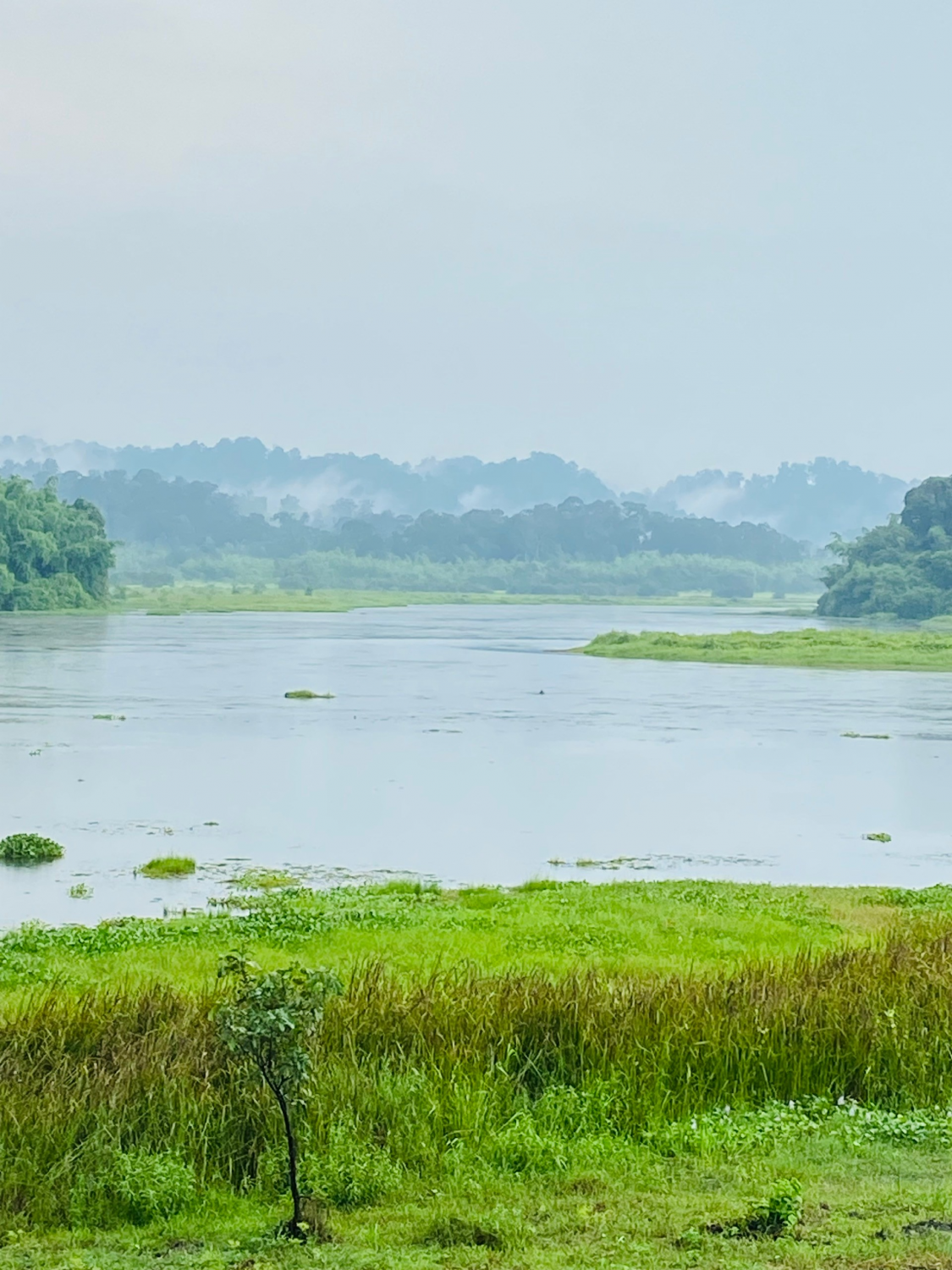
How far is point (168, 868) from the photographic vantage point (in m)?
21.3

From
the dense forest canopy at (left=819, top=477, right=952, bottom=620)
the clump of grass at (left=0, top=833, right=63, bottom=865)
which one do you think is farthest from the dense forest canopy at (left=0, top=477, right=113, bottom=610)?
the clump of grass at (left=0, top=833, right=63, bottom=865)

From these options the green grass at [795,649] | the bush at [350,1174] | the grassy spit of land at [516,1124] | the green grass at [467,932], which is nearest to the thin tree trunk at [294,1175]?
the grassy spit of land at [516,1124]

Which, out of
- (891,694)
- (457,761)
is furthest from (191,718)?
(891,694)

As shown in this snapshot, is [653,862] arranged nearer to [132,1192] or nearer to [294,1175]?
[132,1192]

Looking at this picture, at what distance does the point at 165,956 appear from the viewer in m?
14.7

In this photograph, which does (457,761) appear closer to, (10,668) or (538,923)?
(538,923)

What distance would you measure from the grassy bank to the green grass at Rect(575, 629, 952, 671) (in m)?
52.5

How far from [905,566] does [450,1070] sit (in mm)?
120574

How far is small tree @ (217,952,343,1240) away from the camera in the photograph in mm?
7395

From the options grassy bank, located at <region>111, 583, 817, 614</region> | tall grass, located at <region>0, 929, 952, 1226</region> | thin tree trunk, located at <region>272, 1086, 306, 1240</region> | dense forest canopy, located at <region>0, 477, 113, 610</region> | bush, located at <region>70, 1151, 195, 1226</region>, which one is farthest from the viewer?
grassy bank, located at <region>111, 583, 817, 614</region>

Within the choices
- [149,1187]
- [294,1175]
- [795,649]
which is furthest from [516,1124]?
[795,649]

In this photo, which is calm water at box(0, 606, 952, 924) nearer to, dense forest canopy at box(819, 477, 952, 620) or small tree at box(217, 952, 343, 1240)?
small tree at box(217, 952, 343, 1240)

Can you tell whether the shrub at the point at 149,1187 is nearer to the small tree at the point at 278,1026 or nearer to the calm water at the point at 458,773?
the small tree at the point at 278,1026

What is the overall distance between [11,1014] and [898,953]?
263 inches
